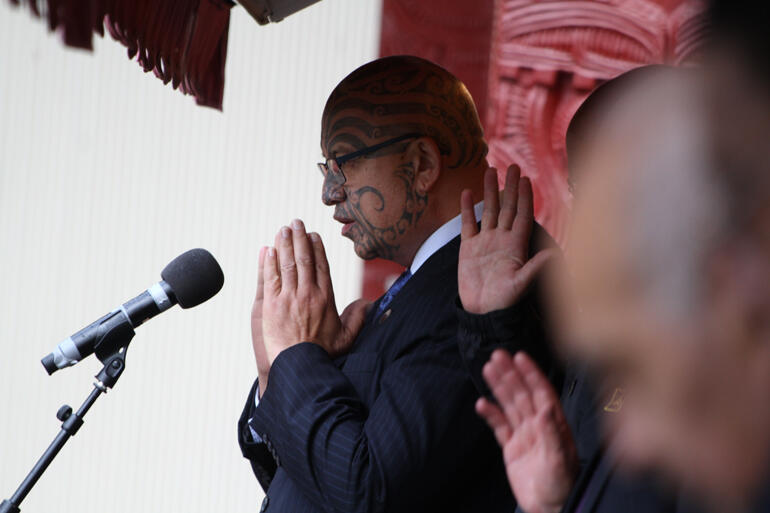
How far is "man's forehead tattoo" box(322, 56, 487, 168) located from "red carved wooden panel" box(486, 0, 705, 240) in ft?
2.11

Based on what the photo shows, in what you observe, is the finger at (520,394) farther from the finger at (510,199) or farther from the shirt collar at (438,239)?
the shirt collar at (438,239)

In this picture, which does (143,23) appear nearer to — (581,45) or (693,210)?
(693,210)

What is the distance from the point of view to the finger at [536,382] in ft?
4.18

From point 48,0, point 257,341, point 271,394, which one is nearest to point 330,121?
point 257,341

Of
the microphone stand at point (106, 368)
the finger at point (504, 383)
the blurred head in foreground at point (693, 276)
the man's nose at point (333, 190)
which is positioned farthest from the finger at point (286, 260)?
the blurred head in foreground at point (693, 276)

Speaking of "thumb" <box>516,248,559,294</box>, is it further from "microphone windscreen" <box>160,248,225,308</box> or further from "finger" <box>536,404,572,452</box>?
"microphone windscreen" <box>160,248,225,308</box>

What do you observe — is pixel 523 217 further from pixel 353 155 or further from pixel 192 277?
pixel 192 277

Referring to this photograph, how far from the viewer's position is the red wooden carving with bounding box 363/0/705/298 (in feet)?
9.36

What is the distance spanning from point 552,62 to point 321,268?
61.0 inches

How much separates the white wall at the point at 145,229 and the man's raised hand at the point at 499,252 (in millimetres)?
2706

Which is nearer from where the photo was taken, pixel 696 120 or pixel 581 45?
pixel 696 120

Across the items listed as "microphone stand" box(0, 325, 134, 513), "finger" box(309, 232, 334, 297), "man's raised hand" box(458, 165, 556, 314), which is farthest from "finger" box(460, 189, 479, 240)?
"microphone stand" box(0, 325, 134, 513)

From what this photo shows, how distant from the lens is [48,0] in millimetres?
1106

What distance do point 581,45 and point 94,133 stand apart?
9.58 ft
